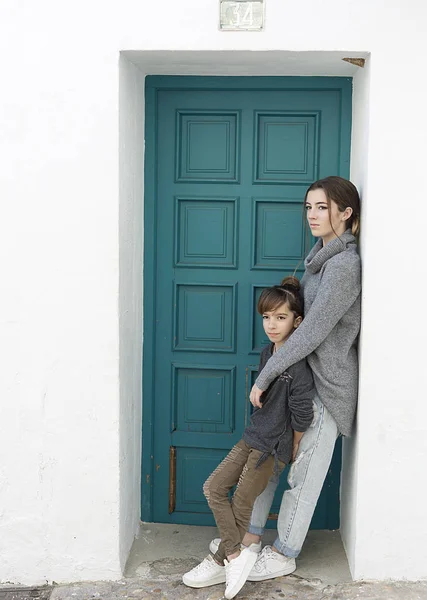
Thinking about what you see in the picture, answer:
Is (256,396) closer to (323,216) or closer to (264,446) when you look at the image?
(264,446)

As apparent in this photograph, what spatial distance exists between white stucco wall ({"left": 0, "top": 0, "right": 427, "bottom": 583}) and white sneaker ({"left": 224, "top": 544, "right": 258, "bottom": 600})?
510 millimetres

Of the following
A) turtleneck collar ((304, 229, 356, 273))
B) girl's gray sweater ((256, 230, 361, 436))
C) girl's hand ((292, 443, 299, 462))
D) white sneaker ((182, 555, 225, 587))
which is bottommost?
white sneaker ((182, 555, 225, 587))

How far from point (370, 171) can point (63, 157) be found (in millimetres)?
1378

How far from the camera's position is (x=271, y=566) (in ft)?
11.5

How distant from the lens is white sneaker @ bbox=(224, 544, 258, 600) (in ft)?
10.8

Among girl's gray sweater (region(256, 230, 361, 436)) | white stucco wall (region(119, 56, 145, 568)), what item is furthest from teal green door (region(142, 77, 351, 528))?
girl's gray sweater (region(256, 230, 361, 436))

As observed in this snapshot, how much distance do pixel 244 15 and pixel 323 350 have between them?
153 cm

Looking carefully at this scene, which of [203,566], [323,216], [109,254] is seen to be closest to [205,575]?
[203,566]

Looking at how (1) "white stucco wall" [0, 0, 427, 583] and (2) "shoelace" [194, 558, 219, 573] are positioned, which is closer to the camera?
(1) "white stucco wall" [0, 0, 427, 583]

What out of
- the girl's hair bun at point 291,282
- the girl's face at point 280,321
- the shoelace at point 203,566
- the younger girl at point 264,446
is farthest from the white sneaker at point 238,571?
the girl's hair bun at point 291,282

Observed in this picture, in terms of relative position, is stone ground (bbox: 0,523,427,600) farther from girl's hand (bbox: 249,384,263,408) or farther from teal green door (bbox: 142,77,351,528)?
girl's hand (bbox: 249,384,263,408)

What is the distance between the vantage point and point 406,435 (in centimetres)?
336

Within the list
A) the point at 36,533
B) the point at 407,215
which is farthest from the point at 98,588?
the point at 407,215

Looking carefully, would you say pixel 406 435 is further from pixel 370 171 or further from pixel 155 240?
pixel 155 240
